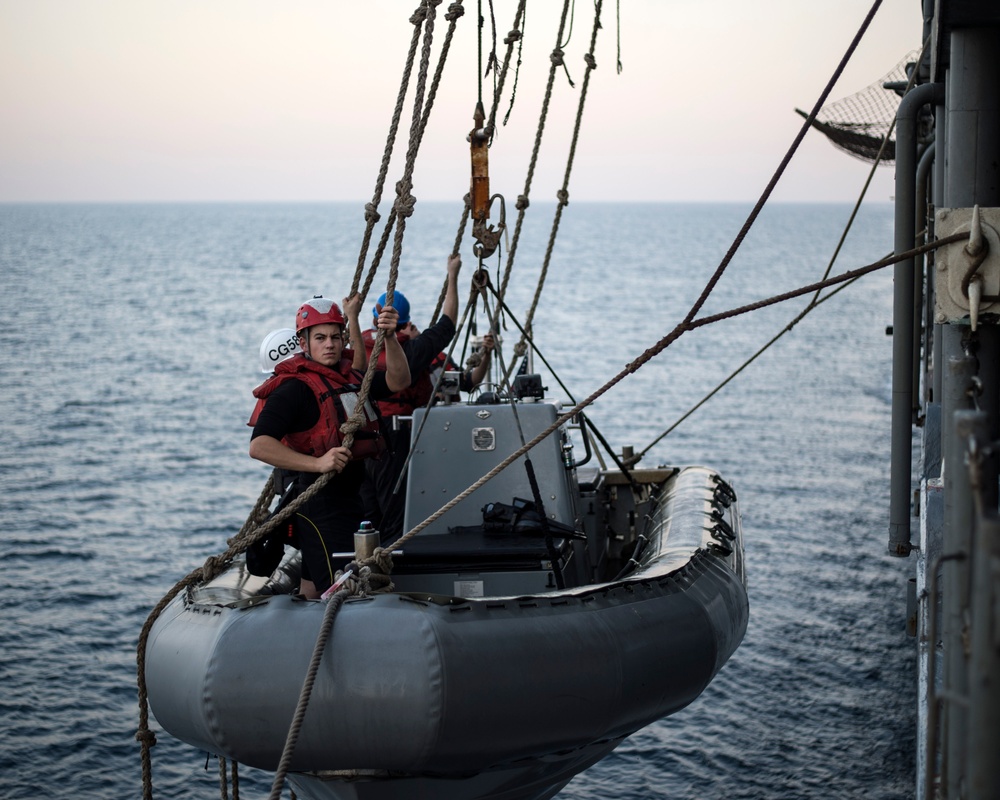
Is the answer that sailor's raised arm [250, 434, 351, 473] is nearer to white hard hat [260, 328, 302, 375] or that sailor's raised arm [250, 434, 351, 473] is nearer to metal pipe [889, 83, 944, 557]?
white hard hat [260, 328, 302, 375]

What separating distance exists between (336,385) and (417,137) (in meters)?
1.32

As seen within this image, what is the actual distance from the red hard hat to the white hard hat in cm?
57

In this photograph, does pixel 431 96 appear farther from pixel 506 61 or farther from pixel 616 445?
pixel 616 445

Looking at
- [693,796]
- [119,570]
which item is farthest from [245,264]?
[693,796]

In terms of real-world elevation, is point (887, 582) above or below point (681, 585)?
below

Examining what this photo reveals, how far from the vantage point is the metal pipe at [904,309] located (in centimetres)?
646

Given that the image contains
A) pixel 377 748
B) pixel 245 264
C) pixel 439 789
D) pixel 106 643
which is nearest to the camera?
pixel 377 748

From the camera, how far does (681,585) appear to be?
17.7 feet

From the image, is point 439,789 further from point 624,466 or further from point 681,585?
point 624,466

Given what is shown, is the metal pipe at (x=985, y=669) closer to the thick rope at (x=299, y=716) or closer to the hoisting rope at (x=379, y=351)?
the hoisting rope at (x=379, y=351)

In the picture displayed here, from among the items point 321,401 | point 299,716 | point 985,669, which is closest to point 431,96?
point 321,401

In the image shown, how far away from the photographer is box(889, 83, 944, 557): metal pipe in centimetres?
646

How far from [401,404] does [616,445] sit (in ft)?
42.0

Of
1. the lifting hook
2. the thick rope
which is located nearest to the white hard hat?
the lifting hook
